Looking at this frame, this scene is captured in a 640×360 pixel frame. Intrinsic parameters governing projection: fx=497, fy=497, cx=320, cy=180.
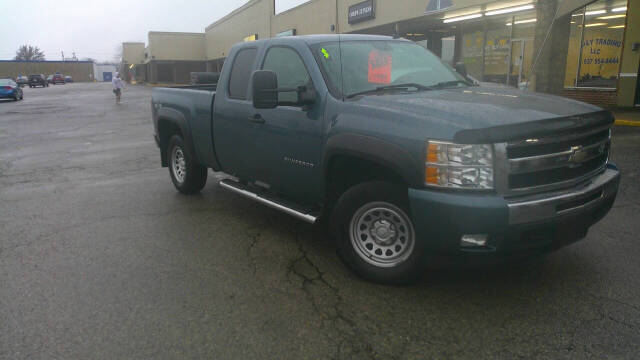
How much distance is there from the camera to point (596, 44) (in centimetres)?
1577

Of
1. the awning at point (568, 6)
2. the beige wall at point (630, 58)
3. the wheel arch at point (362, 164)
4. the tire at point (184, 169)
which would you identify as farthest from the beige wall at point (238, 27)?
the wheel arch at point (362, 164)

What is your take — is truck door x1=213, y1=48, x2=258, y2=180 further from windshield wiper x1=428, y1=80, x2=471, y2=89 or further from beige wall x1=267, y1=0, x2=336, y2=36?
beige wall x1=267, y1=0, x2=336, y2=36

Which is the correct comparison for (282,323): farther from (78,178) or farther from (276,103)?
(78,178)

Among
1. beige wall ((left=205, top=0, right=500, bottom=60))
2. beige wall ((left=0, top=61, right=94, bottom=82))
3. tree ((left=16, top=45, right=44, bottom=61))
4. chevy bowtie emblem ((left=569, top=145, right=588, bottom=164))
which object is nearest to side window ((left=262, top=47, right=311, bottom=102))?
beige wall ((left=205, top=0, right=500, bottom=60))

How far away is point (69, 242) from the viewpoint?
5.08 metres

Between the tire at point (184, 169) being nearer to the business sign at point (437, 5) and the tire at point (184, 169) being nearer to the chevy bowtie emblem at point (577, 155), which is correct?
the chevy bowtie emblem at point (577, 155)

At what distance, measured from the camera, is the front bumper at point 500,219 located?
3.13 meters

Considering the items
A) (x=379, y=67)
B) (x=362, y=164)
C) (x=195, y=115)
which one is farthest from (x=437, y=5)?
(x=362, y=164)

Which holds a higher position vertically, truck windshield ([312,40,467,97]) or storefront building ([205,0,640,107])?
storefront building ([205,0,640,107])

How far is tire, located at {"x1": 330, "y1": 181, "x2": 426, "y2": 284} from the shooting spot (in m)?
3.66

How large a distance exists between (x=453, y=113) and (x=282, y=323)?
6.05 feet

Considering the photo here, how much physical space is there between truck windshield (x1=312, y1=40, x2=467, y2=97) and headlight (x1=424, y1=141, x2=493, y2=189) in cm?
120

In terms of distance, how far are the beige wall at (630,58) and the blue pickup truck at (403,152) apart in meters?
12.6

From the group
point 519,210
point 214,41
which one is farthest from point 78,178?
point 214,41
